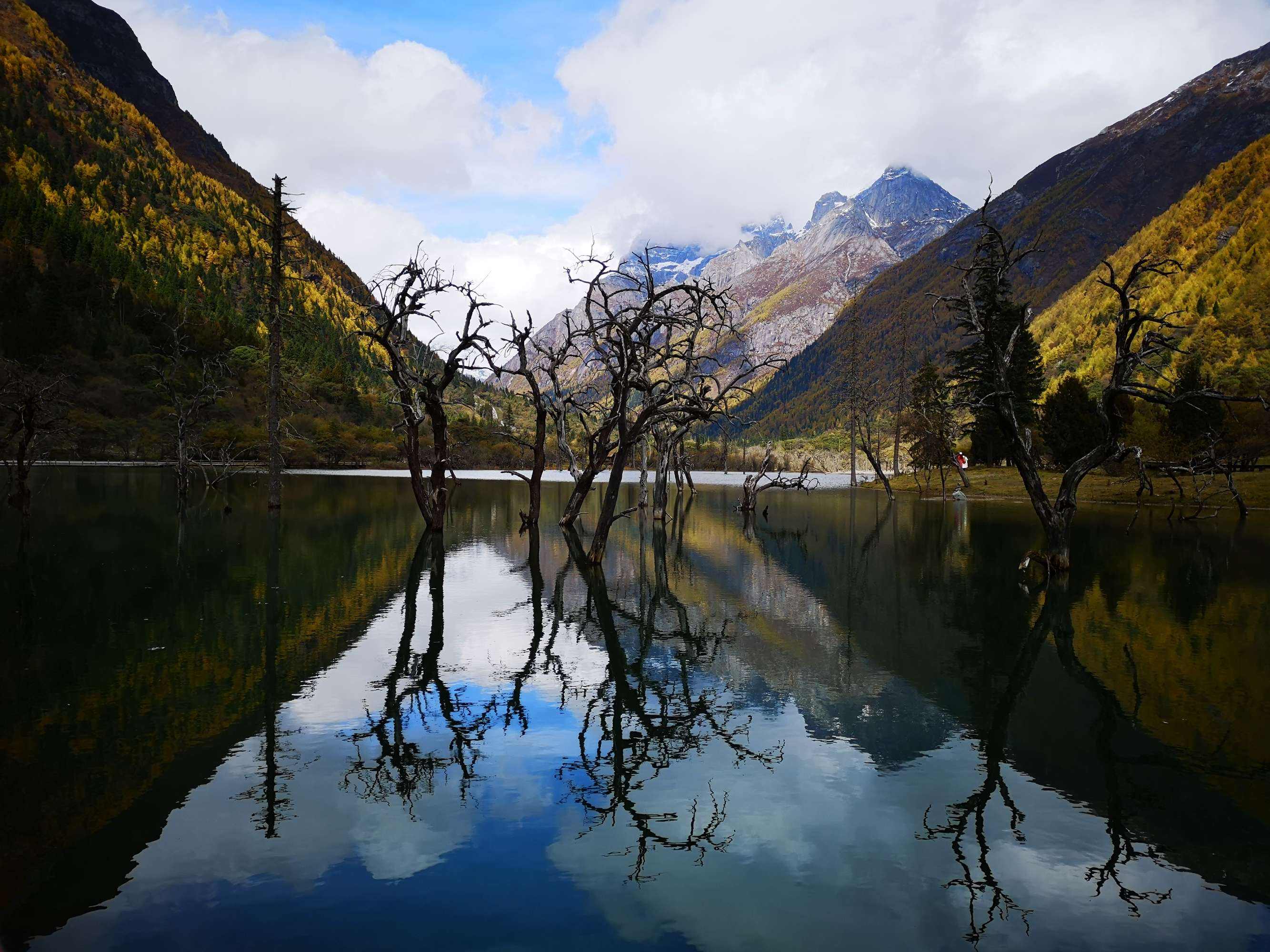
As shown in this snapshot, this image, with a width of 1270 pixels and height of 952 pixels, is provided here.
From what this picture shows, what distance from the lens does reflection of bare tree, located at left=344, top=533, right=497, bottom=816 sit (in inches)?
284

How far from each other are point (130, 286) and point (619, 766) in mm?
140695

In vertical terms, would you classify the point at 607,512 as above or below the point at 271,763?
above

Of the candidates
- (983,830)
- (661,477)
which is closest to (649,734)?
(983,830)

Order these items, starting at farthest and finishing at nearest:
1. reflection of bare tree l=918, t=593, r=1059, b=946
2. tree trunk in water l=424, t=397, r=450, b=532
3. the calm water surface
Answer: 1. tree trunk in water l=424, t=397, r=450, b=532
2. reflection of bare tree l=918, t=593, r=1059, b=946
3. the calm water surface

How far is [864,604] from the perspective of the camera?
17.1 meters

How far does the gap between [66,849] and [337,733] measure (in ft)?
9.41

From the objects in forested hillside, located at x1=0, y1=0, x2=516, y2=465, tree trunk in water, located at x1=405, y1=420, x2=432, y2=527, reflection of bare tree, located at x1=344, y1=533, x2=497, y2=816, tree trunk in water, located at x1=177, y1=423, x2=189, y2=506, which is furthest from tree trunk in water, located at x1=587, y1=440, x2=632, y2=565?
tree trunk in water, located at x1=177, y1=423, x2=189, y2=506

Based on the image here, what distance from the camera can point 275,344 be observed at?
31.7 metres

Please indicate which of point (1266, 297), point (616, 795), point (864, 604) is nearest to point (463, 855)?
point (616, 795)

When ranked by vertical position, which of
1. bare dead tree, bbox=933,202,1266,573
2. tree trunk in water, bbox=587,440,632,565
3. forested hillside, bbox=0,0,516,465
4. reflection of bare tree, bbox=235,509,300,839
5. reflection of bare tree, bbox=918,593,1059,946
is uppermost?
forested hillside, bbox=0,0,516,465

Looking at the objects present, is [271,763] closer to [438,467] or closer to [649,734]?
[649,734]

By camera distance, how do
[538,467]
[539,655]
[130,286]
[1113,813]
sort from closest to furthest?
[1113,813] < [539,655] < [538,467] < [130,286]

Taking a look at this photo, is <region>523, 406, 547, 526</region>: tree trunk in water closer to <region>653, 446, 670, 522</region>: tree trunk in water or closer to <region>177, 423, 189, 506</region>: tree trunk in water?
<region>653, 446, 670, 522</region>: tree trunk in water

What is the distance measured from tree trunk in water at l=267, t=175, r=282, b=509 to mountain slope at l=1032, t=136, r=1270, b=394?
58.9 meters
